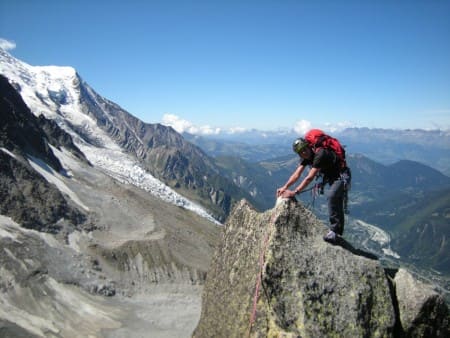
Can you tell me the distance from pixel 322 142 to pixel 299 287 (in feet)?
15.6

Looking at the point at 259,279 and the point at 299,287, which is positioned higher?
the point at 259,279

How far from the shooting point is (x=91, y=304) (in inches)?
2820

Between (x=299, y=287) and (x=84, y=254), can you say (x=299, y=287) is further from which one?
(x=84, y=254)

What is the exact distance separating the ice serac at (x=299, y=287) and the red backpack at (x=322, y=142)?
2.08 meters

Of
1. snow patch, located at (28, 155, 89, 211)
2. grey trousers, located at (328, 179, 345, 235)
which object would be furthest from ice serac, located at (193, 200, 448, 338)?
snow patch, located at (28, 155, 89, 211)

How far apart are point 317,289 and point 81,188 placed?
119 metres

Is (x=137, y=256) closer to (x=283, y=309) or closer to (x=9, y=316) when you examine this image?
(x=9, y=316)

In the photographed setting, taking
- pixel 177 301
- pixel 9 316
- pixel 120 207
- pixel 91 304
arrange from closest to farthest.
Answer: pixel 9 316, pixel 91 304, pixel 177 301, pixel 120 207

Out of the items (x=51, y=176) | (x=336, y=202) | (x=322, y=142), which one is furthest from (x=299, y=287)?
(x=51, y=176)

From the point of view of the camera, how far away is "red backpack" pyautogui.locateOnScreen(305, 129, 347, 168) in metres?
12.6

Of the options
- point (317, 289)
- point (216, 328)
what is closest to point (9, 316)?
point (216, 328)

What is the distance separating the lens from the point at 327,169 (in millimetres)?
12906

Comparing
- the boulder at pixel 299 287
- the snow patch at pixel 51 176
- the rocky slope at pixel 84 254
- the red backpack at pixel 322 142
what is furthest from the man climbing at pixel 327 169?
the snow patch at pixel 51 176

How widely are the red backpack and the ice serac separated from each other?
2.08 m
